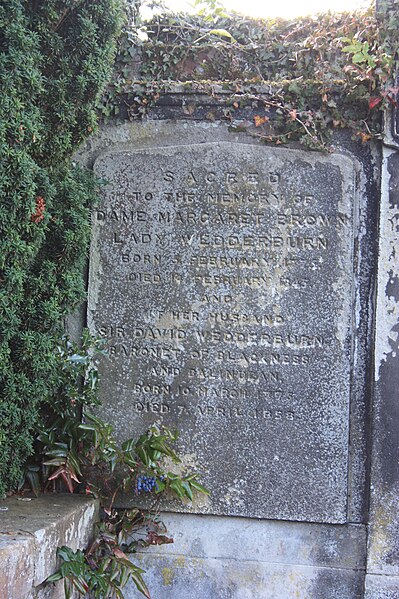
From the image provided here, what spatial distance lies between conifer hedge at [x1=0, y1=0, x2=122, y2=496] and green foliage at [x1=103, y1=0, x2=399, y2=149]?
453 millimetres

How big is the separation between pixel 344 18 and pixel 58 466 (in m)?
A: 2.84

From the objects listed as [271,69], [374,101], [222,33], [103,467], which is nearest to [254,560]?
[103,467]

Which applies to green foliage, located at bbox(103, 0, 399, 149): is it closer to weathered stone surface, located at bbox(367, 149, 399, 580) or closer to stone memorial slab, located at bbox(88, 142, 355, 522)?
stone memorial slab, located at bbox(88, 142, 355, 522)

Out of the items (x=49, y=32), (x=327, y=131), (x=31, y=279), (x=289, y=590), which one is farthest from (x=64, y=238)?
(x=289, y=590)

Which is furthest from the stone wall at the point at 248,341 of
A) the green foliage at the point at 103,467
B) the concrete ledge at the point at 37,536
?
the concrete ledge at the point at 37,536

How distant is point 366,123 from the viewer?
334cm

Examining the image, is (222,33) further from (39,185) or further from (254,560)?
(254,560)

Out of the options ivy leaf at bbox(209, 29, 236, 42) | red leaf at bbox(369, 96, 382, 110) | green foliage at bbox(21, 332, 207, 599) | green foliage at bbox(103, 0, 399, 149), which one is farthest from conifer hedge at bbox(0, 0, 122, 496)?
red leaf at bbox(369, 96, 382, 110)

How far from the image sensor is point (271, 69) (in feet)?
11.6

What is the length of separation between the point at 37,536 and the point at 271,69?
2680 millimetres

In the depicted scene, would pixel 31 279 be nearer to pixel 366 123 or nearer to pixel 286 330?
pixel 286 330

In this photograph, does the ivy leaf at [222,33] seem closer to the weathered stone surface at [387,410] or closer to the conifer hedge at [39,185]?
the conifer hedge at [39,185]

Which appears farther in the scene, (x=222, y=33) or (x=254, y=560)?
(x=222, y=33)

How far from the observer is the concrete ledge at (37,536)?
7.78 ft
